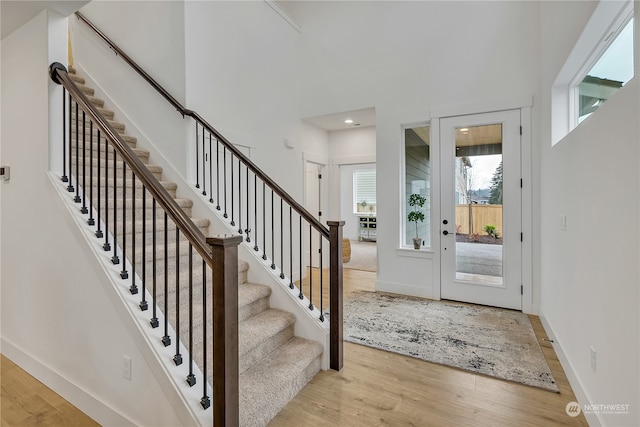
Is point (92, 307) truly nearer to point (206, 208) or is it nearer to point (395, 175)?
point (206, 208)

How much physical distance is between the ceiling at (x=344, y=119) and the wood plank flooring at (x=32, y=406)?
4.34 meters

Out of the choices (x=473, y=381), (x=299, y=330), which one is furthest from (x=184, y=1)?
(x=473, y=381)

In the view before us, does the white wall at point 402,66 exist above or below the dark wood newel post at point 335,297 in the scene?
above

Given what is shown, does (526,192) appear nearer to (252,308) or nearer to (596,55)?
(596,55)

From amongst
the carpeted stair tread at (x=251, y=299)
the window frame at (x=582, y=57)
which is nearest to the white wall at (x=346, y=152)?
the window frame at (x=582, y=57)

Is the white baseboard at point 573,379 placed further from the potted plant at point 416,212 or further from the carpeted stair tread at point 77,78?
the carpeted stair tread at point 77,78

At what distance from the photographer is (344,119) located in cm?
509

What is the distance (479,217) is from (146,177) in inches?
143

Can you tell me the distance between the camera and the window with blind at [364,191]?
407 inches

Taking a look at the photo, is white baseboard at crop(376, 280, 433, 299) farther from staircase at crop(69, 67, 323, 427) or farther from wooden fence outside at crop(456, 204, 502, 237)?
staircase at crop(69, 67, 323, 427)

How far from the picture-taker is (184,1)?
333cm

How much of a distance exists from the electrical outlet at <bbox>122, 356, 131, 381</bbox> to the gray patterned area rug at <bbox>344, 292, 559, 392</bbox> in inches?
70.2

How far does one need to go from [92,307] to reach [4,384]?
1.20 meters

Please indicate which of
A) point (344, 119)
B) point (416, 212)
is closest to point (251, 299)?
point (416, 212)
